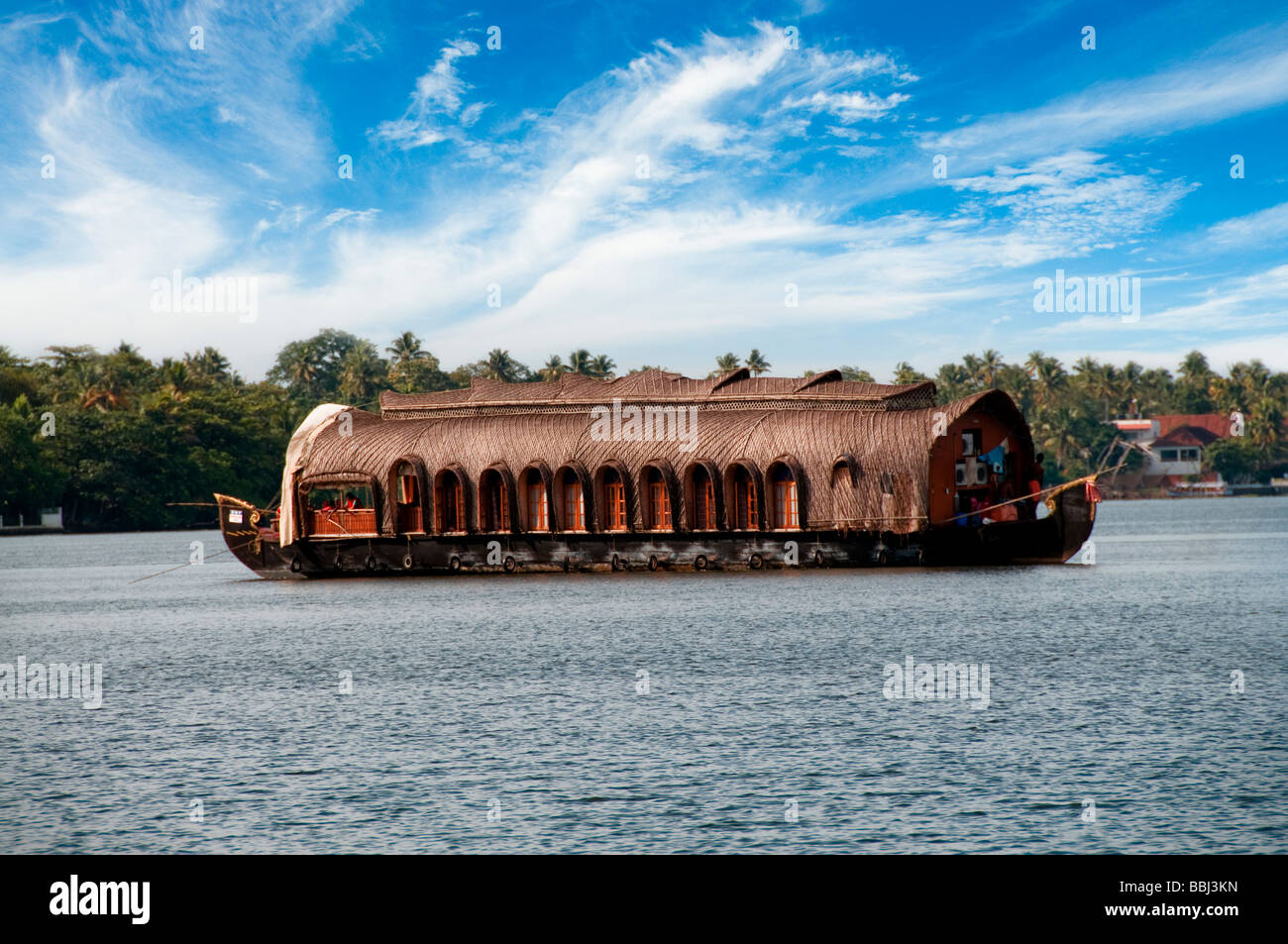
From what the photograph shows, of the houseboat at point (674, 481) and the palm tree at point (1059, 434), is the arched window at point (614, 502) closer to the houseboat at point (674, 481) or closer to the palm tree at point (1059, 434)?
the houseboat at point (674, 481)

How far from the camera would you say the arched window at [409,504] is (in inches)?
1543

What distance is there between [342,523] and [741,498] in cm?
1240

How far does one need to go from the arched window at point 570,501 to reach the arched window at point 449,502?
2971 mm

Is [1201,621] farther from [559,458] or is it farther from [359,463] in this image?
[359,463]

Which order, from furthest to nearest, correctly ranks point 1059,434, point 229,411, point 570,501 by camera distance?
1. point 1059,434
2. point 229,411
3. point 570,501

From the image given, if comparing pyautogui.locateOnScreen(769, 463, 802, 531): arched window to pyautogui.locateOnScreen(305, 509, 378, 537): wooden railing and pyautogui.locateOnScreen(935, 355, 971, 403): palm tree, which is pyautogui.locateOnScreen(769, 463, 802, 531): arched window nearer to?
pyautogui.locateOnScreen(305, 509, 378, 537): wooden railing

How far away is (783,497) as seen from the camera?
35.9 m

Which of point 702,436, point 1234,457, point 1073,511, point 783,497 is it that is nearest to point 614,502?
point 702,436

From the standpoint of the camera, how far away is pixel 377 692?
19453 mm

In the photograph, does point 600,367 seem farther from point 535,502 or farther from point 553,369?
point 535,502

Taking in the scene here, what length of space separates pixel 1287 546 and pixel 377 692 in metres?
42.8

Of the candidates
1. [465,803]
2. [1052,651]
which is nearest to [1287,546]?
[1052,651]

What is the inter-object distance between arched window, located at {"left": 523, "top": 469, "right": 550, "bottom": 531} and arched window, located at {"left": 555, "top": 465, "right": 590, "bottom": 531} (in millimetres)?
533
